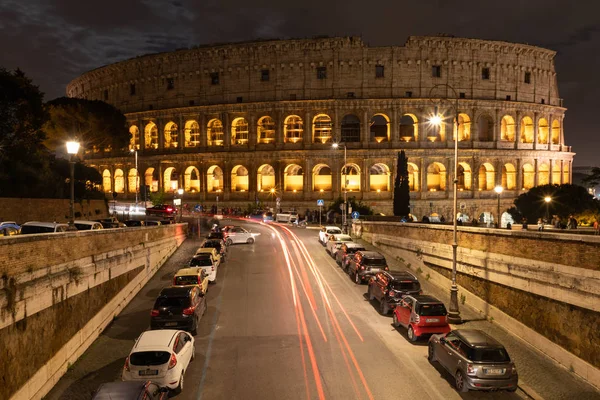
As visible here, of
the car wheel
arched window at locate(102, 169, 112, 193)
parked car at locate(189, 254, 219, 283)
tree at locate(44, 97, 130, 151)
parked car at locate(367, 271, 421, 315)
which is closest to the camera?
the car wheel

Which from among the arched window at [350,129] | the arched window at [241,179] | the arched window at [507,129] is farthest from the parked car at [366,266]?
the arched window at [507,129]

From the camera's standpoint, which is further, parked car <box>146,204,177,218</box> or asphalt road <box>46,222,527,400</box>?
parked car <box>146,204,177,218</box>

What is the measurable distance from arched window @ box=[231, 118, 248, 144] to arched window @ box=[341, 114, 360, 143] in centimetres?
1468

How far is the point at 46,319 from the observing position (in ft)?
43.5

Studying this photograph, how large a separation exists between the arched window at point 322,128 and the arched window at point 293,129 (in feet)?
6.92

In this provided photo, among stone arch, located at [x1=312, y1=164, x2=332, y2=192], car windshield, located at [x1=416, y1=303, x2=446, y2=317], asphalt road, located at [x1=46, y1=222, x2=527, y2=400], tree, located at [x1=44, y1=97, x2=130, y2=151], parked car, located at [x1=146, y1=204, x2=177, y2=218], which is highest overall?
tree, located at [x1=44, y1=97, x2=130, y2=151]

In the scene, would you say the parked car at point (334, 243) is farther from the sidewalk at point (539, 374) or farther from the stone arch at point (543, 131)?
the stone arch at point (543, 131)

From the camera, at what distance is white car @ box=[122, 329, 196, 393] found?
11.7 meters

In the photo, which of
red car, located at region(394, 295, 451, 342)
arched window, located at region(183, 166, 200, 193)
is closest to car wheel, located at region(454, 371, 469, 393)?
red car, located at region(394, 295, 451, 342)

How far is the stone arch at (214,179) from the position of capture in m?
67.5

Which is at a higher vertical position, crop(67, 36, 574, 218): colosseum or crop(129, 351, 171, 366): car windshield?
crop(67, 36, 574, 218): colosseum

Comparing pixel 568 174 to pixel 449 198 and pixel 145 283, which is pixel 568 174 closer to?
pixel 449 198

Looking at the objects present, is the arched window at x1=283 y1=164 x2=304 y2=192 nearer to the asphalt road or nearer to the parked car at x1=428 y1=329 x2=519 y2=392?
the asphalt road

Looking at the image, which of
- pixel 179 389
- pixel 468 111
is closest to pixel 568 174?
pixel 468 111
